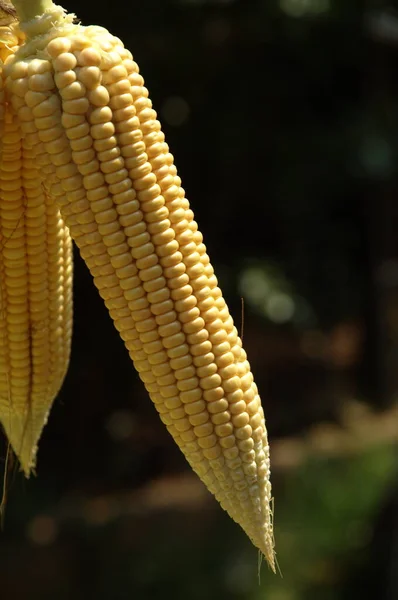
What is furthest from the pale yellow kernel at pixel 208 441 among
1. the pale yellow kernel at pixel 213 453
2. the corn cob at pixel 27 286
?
the corn cob at pixel 27 286

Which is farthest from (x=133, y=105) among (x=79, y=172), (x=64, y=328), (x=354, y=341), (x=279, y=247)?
(x=354, y=341)

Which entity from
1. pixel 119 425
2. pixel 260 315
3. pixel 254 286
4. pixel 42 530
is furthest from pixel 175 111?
pixel 42 530

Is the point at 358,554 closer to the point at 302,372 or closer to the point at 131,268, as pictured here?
the point at 302,372

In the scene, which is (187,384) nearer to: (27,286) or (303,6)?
(27,286)

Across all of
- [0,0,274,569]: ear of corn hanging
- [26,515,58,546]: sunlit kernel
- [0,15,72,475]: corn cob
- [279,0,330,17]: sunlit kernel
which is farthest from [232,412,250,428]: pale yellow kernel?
[279,0,330,17]: sunlit kernel

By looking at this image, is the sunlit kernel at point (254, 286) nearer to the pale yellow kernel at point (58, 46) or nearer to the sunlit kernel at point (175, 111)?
the sunlit kernel at point (175, 111)

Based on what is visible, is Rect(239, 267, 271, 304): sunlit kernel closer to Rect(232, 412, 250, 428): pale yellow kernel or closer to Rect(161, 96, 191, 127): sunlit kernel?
Rect(161, 96, 191, 127): sunlit kernel
